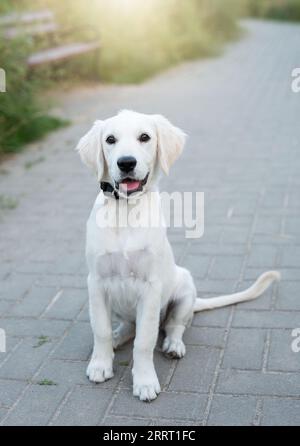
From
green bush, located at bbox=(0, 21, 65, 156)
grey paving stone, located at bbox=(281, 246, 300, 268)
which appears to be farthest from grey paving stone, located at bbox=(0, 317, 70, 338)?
green bush, located at bbox=(0, 21, 65, 156)

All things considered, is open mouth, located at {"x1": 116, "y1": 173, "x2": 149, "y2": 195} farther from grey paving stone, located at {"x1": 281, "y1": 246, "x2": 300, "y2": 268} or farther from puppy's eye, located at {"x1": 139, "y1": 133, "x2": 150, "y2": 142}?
grey paving stone, located at {"x1": 281, "y1": 246, "x2": 300, "y2": 268}

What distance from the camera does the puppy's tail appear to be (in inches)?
162

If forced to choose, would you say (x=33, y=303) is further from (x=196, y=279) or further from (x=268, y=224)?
(x=268, y=224)

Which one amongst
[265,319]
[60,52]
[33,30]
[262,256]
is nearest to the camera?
[265,319]

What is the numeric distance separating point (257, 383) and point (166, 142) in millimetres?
1415

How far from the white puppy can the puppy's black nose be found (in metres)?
0.03

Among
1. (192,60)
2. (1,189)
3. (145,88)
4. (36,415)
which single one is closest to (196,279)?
(36,415)

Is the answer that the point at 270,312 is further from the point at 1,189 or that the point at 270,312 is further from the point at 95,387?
the point at 1,189

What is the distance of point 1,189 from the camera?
704cm

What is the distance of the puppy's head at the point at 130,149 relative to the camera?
3.10m

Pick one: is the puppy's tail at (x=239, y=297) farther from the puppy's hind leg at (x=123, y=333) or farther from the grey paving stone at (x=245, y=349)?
the puppy's hind leg at (x=123, y=333)

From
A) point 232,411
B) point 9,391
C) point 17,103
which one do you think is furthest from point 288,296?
point 17,103

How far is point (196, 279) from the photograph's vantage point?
4.70 metres

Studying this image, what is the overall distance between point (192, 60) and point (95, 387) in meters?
13.5
